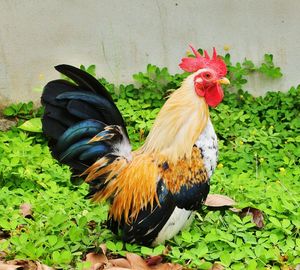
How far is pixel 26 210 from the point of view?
4.59 m

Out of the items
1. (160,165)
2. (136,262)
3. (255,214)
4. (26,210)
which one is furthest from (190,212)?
(26,210)

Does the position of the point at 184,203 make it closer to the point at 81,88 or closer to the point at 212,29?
the point at 81,88

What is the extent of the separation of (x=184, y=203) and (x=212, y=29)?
3.18m

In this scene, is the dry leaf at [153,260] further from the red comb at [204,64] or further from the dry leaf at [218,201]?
the red comb at [204,64]

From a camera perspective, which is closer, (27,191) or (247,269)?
(247,269)

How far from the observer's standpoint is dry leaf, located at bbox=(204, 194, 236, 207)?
4.57 m

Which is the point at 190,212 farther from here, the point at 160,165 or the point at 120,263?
the point at 120,263

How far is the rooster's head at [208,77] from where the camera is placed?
13.3 feet

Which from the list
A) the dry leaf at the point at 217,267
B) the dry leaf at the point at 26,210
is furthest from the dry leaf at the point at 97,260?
the dry leaf at the point at 26,210

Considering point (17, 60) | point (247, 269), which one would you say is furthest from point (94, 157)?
point (17, 60)

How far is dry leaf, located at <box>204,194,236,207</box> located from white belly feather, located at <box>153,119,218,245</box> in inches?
18.9

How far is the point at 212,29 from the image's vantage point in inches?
266

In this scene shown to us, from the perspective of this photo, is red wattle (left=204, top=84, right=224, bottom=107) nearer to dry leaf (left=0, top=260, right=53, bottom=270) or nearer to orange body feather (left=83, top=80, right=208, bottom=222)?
orange body feather (left=83, top=80, right=208, bottom=222)

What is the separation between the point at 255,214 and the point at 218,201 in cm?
28
